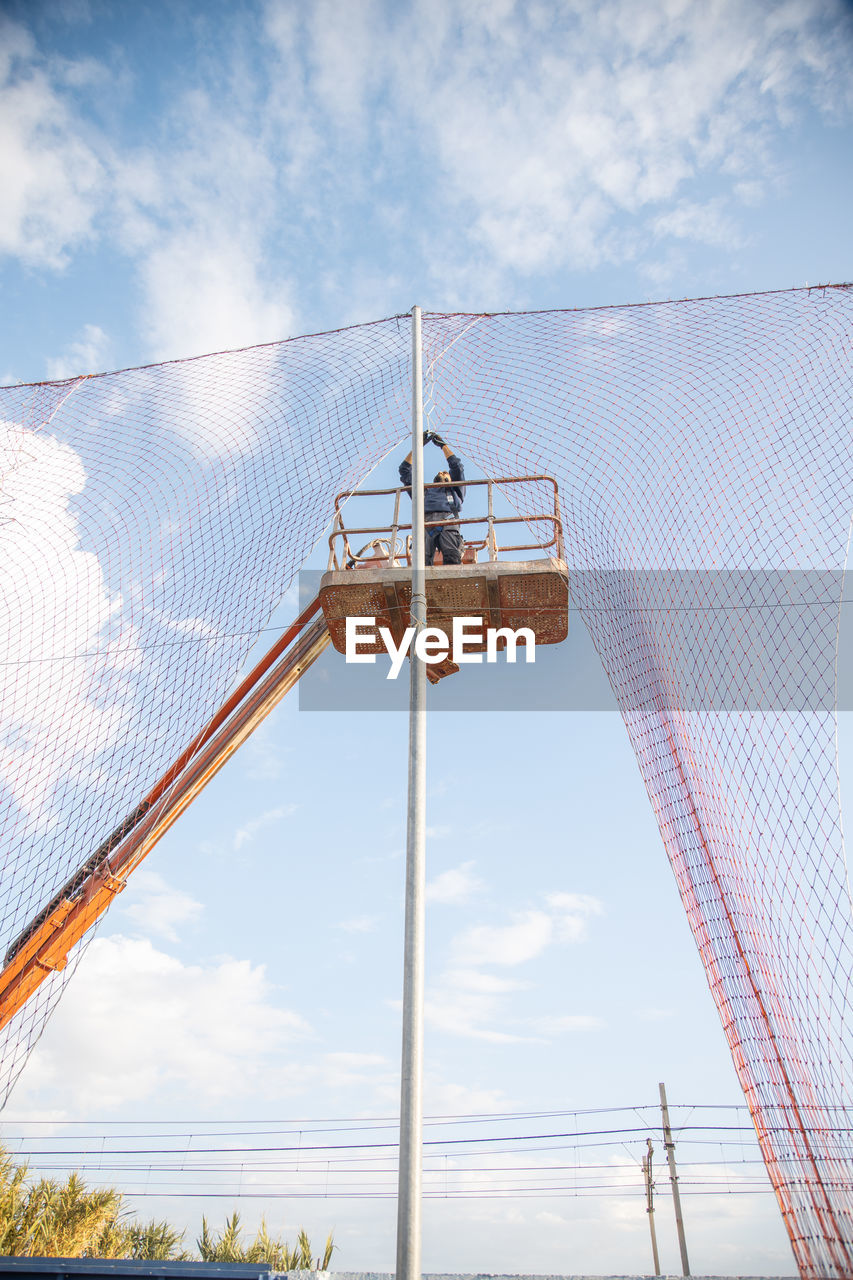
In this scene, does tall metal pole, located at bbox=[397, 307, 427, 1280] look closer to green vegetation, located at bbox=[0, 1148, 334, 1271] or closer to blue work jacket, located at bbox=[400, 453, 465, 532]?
blue work jacket, located at bbox=[400, 453, 465, 532]

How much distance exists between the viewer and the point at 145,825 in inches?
355

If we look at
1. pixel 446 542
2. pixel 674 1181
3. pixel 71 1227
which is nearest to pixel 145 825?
pixel 446 542

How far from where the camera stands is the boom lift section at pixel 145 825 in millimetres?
8453

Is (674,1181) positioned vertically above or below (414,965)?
above

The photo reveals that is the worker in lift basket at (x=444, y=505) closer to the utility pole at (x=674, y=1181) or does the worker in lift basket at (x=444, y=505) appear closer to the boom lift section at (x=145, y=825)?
the boom lift section at (x=145, y=825)

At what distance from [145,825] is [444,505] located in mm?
4527

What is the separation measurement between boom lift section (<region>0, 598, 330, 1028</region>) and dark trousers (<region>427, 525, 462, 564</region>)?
1.35 meters

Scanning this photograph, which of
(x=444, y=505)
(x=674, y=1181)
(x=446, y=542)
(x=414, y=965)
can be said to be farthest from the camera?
(x=674, y=1181)

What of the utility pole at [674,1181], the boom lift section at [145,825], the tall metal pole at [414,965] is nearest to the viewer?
the tall metal pole at [414,965]

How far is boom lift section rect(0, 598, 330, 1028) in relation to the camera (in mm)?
8453

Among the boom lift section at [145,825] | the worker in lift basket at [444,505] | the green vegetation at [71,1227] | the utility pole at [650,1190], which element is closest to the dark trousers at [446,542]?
the worker in lift basket at [444,505]

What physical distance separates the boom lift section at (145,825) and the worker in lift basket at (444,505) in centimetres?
143

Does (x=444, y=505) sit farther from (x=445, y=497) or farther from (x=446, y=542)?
(x=446, y=542)

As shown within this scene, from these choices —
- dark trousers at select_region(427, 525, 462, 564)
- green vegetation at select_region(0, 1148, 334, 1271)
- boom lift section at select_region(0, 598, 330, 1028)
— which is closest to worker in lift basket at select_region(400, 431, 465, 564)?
dark trousers at select_region(427, 525, 462, 564)
